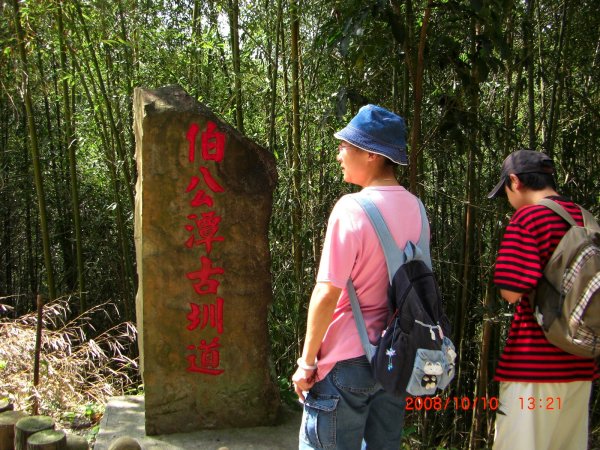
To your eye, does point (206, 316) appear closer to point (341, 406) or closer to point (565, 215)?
point (341, 406)

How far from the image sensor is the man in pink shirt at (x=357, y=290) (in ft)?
5.28

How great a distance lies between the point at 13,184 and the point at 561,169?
4550mm

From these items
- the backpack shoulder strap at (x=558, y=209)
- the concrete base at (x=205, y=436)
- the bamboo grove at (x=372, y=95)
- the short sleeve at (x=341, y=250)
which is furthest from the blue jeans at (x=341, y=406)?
the bamboo grove at (x=372, y=95)

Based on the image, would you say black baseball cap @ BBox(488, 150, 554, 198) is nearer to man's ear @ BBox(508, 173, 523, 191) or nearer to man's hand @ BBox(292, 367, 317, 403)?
man's ear @ BBox(508, 173, 523, 191)

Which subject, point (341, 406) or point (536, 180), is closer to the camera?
point (341, 406)

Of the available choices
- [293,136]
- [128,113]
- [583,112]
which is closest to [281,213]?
[293,136]

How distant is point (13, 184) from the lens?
5.68 meters

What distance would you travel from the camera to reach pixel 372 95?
3434mm

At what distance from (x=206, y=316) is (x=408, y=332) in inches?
51.4

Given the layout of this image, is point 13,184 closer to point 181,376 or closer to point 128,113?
point 128,113

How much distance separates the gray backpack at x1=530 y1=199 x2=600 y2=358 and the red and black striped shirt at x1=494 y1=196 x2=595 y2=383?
1.6 inches
